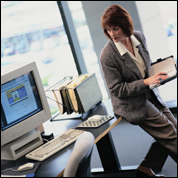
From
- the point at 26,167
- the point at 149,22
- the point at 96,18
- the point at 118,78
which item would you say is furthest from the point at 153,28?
the point at 26,167

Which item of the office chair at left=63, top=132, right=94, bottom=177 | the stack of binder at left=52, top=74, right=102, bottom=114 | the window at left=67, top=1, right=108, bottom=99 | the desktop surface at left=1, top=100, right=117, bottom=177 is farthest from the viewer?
the window at left=67, top=1, right=108, bottom=99

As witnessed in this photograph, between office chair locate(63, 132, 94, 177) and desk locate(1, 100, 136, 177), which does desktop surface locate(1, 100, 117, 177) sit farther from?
office chair locate(63, 132, 94, 177)

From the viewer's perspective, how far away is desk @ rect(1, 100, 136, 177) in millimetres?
1782

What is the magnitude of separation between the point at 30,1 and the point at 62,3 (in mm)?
567

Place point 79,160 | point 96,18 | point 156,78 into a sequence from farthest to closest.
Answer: point 96,18
point 156,78
point 79,160

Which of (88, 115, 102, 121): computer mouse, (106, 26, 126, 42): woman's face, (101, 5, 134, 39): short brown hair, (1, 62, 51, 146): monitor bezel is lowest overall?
(88, 115, 102, 121): computer mouse

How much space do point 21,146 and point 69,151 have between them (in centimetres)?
39

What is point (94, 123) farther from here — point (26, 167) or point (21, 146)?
point (26, 167)

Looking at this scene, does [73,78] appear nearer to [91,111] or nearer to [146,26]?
[91,111]

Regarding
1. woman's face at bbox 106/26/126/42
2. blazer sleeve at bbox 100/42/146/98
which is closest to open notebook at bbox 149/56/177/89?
blazer sleeve at bbox 100/42/146/98

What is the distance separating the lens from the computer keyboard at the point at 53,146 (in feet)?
6.37

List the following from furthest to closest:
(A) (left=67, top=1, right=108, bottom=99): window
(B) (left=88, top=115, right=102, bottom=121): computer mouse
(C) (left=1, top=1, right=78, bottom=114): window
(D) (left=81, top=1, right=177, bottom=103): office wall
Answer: (C) (left=1, top=1, right=78, bottom=114): window → (A) (left=67, top=1, right=108, bottom=99): window → (D) (left=81, top=1, right=177, bottom=103): office wall → (B) (left=88, top=115, right=102, bottom=121): computer mouse

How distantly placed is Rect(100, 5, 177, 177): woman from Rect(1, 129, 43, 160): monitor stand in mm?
586

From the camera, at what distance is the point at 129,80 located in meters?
2.22
